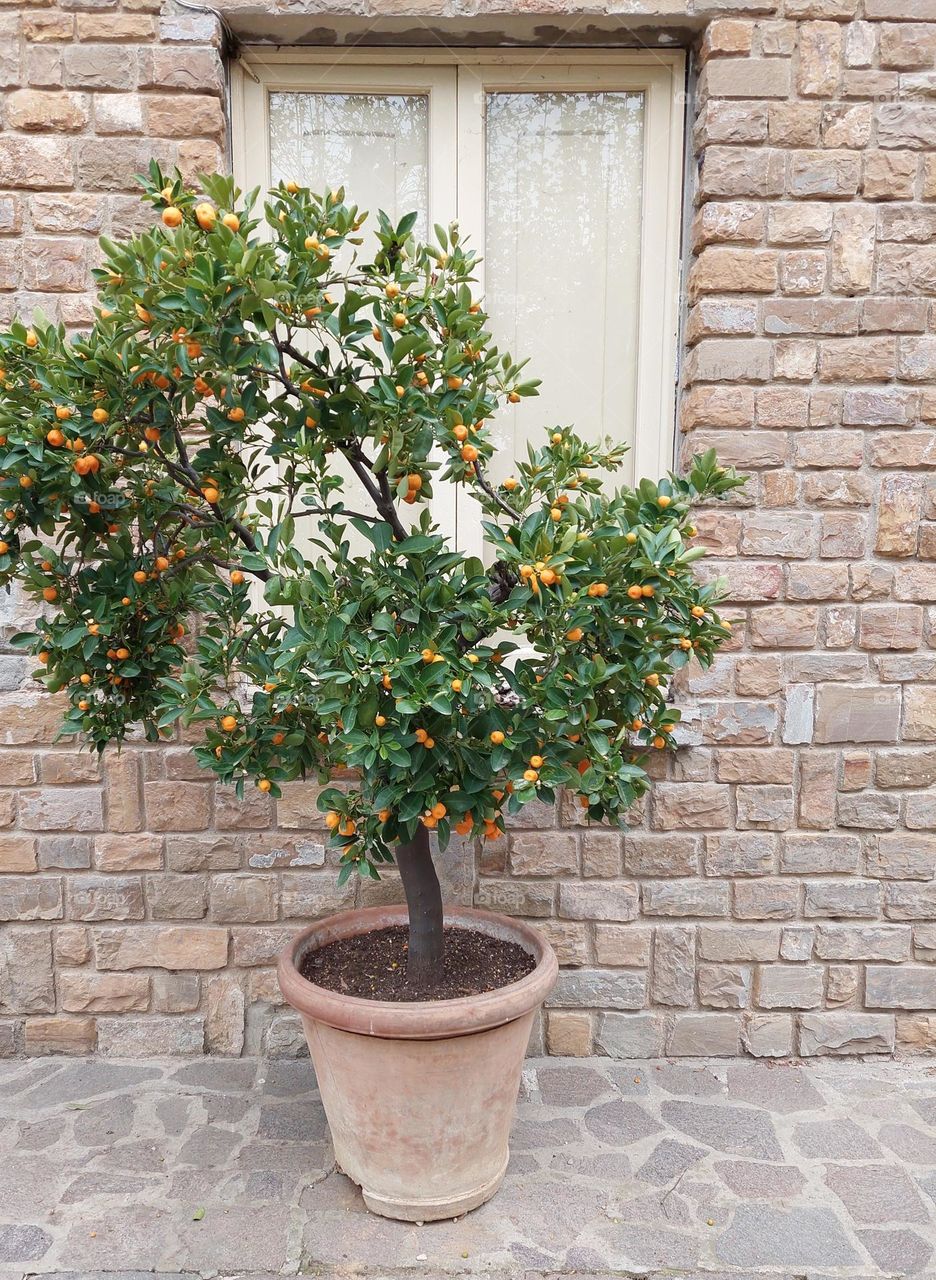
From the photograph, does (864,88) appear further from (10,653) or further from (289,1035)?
(289,1035)

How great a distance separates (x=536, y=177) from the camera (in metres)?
3.11

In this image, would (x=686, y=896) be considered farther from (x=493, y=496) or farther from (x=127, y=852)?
(x=127, y=852)

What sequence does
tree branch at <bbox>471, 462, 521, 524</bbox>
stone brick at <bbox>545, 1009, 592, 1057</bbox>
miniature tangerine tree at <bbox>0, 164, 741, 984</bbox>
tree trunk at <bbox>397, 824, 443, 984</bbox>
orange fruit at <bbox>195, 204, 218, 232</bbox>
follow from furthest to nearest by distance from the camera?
1. stone brick at <bbox>545, 1009, 592, 1057</bbox>
2. tree trunk at <bbox>397, 824, 443, 984</bbox>
3. tree branch at <bbox>471, 462, 521, 524</bbox>
4. miniature tangerine tree at <bbox>0, 164, 741, 984</bbox>
5. orange fruit at <bbox>195, 204, 218, 232</bbox>

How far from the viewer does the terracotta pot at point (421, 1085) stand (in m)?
2.11

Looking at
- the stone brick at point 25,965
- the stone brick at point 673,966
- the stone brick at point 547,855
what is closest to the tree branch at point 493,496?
the stone brick at point 547,855

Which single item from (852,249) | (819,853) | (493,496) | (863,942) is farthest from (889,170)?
(863,942)

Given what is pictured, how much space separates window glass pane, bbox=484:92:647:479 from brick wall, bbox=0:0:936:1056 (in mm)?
260

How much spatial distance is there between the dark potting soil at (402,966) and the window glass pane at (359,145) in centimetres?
227

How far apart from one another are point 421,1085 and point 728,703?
151cm

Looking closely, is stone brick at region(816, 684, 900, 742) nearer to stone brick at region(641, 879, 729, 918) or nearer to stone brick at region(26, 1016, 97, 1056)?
stone brick at region(641, 879, 729, 918)

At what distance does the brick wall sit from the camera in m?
2.81

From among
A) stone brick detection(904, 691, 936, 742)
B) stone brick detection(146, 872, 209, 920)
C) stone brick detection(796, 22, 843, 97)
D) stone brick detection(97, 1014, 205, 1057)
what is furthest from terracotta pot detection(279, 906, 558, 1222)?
stone brick detection(796, 22, 843, 97)

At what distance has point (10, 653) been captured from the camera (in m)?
2.96

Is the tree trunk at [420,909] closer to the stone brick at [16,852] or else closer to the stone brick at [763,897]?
the stone brick at [763,897]
